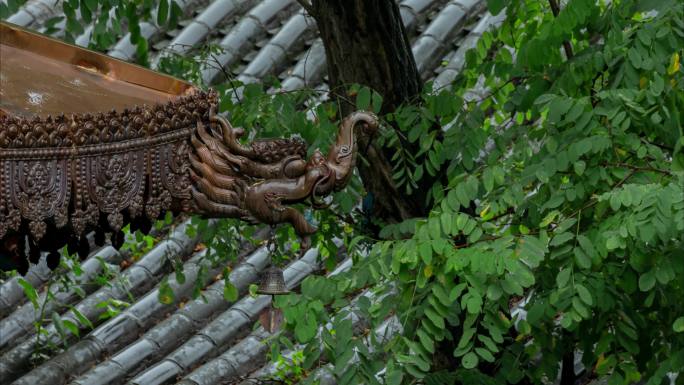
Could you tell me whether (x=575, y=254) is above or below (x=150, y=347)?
above

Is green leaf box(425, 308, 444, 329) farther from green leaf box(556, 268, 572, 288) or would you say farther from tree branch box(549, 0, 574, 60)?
tree branch box(549, 0, 574, 60)

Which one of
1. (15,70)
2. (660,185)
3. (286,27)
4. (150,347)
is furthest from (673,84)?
(286,27)

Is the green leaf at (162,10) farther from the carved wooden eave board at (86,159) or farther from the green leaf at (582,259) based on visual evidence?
the green leaf at (582,259)

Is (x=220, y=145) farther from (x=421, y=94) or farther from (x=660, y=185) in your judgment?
(x=421, y=94)

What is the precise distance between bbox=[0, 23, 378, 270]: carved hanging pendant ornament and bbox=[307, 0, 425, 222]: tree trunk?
5.35 ft

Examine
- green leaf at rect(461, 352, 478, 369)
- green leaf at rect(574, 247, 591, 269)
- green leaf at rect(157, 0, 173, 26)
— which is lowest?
green leaf at rect(461, 352, 478, 369)

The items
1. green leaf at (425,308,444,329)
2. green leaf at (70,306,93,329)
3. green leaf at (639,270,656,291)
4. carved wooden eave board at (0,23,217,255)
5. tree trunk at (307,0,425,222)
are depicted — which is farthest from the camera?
green leaf at (70,306,93,329)

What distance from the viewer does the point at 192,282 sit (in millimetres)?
8500

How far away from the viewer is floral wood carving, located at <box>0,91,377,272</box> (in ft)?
15.9

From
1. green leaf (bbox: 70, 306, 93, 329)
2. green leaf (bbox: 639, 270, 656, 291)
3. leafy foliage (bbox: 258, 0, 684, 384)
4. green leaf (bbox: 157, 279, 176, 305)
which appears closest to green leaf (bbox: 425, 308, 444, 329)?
leafy foliage (bbox: 258, 0, 684, 384)

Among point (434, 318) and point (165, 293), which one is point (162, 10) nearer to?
point (165, 293)

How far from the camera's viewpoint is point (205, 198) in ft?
16.5

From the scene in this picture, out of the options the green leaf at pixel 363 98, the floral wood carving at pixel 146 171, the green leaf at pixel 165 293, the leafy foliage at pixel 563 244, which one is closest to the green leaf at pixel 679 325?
the leafy foliage at pixel 563 244

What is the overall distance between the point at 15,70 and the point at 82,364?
3.06m
